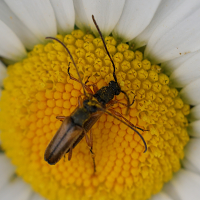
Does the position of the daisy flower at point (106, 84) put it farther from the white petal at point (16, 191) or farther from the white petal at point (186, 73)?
the white petal at point (16, 191)

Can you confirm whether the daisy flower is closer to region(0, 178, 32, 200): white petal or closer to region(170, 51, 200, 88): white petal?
region(170, 51, 200, 88): white petal

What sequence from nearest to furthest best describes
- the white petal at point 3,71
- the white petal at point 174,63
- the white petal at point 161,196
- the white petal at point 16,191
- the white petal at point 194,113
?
the white petal at point 174,63 < the white petal at point 194,113 < the white petal at point 161,196 < the white petal at point 3,71 < the white petal at point 16,191

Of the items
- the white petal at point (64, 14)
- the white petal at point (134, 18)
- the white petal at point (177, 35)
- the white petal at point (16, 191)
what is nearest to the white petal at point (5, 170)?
the white petal at point (16, 191)

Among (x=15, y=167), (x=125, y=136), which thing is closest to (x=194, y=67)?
(x=125, y=136)

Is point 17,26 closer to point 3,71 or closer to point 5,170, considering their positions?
point 3,71

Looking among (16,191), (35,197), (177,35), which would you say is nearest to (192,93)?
(177,35)
